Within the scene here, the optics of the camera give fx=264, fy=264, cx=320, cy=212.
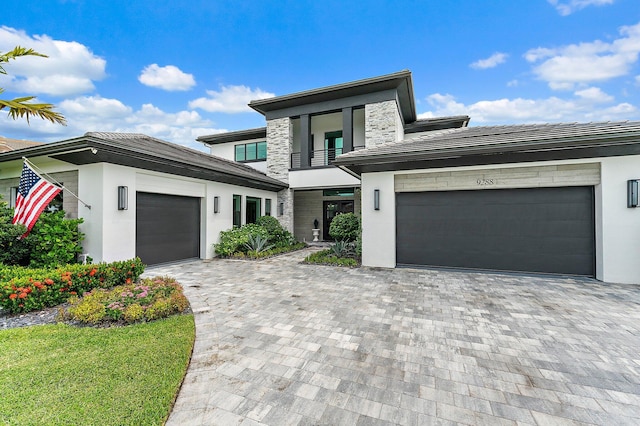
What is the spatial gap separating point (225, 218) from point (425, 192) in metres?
7.94

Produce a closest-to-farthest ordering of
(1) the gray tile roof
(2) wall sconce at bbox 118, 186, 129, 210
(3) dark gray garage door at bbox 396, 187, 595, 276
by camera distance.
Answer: (1) the gray tile roof < (3) dark gray garage door at bbox 396, 187, 595, 276 < (2) wall sconce at bbox 118, 186, 129, 210

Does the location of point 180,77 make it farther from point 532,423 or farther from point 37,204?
point 532,423

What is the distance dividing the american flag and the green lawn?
335cm

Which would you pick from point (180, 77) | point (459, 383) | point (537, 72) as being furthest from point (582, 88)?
point (180, 77)

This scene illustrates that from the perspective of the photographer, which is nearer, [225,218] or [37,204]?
[37,204]

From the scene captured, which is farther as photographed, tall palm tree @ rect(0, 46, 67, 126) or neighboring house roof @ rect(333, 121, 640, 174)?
neighboring house roof @ rect(333, 121, 640, 174)

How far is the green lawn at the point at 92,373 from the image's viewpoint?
2221 mm

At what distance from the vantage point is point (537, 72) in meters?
13.1

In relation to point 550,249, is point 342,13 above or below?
above

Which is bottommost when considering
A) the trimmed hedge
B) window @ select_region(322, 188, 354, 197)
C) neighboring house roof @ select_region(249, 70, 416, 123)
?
the trimmed hedge

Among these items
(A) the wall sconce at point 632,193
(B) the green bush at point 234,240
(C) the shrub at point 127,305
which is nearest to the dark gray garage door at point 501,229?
(A) the wall sconce at point 632,193

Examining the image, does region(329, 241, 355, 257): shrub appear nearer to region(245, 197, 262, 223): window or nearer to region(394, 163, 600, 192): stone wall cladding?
region(394, 163, 600, 192): stone wall cladding

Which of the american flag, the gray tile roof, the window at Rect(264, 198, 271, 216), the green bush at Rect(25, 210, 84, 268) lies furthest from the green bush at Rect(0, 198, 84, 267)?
the window at Rect(264, 198, 271, 216)

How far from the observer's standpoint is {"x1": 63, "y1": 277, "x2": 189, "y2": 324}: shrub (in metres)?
4.23
